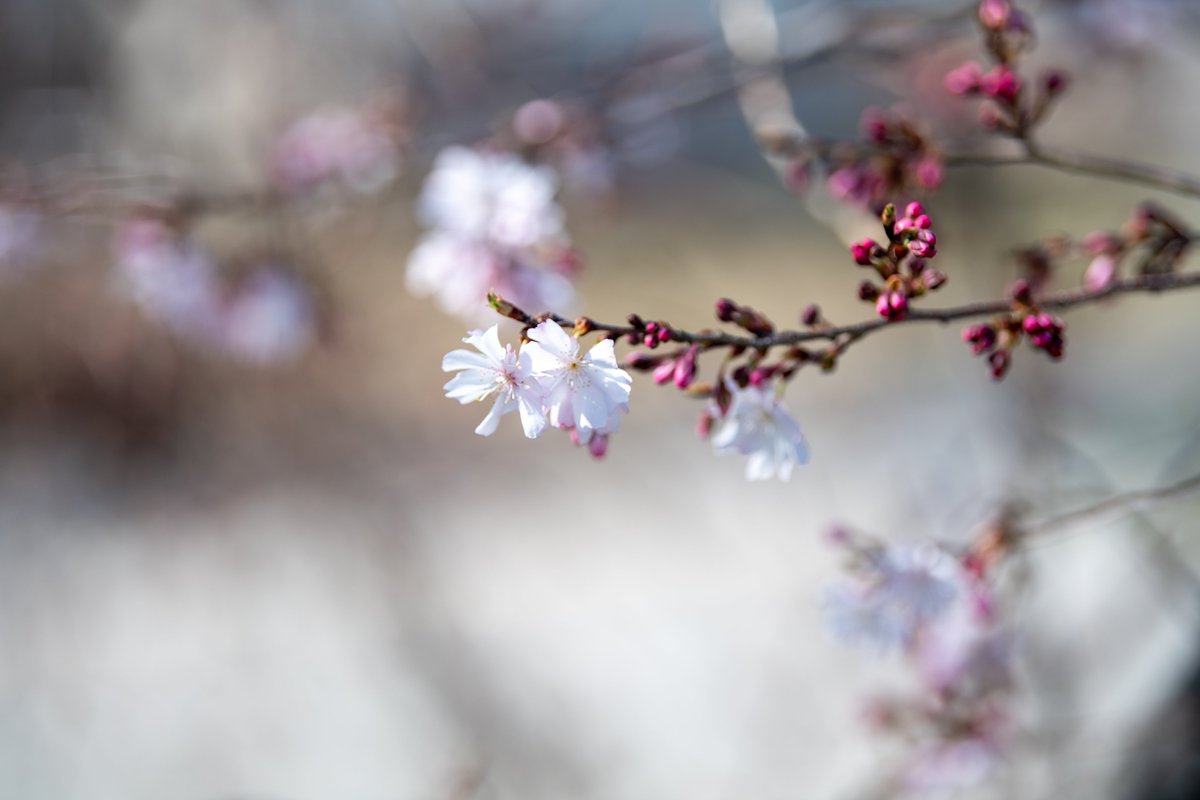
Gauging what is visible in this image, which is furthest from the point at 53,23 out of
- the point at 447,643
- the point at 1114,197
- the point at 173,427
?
the point at 1114,197

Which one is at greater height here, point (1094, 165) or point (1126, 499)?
point (1094, 165)

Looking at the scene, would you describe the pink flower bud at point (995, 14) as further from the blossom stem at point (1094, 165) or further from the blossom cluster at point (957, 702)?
the blossom cluster at point (957, 702)

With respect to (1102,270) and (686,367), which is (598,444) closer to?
(686,367)

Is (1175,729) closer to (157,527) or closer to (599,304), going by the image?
(157,527)

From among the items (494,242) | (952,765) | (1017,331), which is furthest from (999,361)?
(952,765)

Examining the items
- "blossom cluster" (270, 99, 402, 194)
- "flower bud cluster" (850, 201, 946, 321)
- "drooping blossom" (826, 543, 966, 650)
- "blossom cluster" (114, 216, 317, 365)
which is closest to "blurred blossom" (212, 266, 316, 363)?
"blossom cluster" (114, 216, 317, 365)

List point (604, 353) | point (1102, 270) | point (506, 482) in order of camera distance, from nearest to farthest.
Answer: point (604, 353) → point (1102, 270) → point (506, 482)
